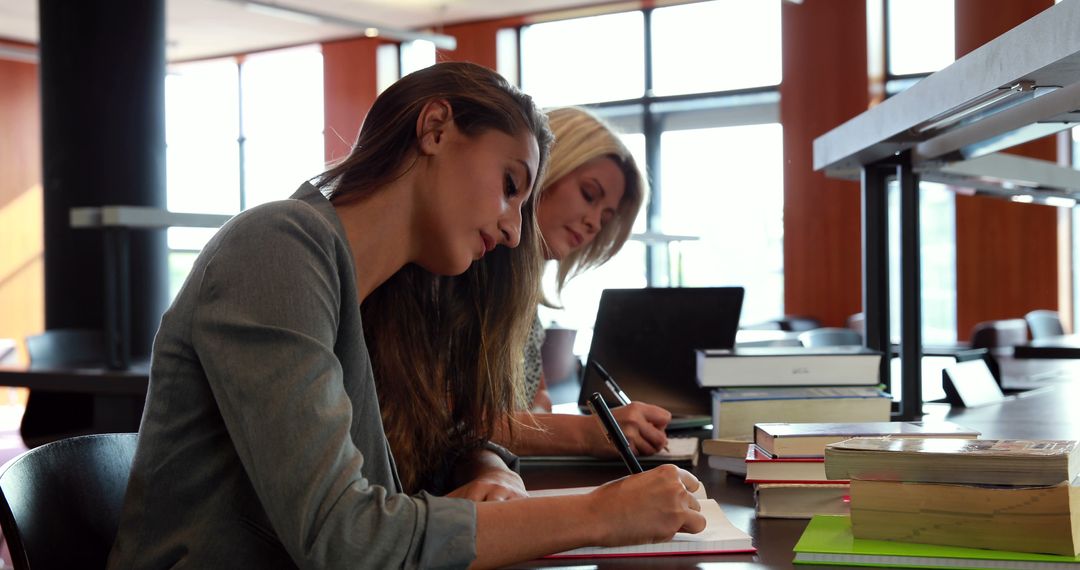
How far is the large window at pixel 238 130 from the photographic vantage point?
940cm

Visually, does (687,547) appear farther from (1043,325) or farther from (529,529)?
→ (1043,325)

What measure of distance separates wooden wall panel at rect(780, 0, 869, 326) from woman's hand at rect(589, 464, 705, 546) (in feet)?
21.2

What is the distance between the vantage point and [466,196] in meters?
→ 1.14

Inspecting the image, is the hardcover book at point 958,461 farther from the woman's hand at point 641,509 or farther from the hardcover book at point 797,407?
the hardcover book at point 797,407

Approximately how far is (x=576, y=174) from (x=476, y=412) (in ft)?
2.62

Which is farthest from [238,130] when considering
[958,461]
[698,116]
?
[958,461]

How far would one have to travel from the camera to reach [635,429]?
1.51m

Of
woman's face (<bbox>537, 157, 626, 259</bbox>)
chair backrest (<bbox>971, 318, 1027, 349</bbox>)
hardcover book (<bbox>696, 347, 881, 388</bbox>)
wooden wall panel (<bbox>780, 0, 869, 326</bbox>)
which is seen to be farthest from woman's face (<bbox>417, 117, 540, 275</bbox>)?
wooden wall panel (<bbox>780, 0, 869, 326</bbox>)

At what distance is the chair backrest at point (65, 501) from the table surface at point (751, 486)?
1.49ft

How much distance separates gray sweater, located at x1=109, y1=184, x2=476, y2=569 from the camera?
0.85 meters

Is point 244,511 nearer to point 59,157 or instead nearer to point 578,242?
point 578,242

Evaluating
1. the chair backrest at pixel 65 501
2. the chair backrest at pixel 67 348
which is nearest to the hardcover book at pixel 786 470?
the chair backrest at pixel 65 501

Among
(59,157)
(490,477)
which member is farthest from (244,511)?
(59,157)

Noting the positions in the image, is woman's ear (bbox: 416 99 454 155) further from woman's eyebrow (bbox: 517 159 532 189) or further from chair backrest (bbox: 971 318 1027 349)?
chair backrest (bbox: 971 318 1027 349)
